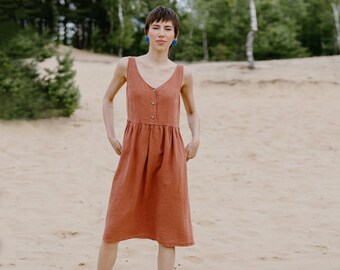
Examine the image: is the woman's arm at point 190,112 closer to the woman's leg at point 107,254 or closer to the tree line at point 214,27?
the woman's leg at point 107,254

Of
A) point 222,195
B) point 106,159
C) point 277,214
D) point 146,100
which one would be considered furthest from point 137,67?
point 106,159

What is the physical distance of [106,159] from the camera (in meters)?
7.62

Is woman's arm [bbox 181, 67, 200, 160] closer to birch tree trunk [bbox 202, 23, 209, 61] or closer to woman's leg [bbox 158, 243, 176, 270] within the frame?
woman's leg [bbox 158, 243, 176, 270]

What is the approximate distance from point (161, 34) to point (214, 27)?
91.5 ft

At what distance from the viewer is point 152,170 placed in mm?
2521

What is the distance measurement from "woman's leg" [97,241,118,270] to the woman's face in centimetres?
114

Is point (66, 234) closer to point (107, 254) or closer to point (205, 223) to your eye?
point (205, 223)

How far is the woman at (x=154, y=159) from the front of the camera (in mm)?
2506

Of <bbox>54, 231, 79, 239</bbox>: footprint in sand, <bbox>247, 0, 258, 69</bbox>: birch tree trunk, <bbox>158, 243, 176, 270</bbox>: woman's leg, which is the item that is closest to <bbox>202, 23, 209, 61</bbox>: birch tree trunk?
<bbox>247, 0, 258, 69</bbox>: birch tree trunk

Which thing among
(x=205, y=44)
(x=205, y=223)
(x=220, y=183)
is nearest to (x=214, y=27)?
(x=205, y=44)

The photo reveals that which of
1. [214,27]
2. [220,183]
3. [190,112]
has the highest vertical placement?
[214,27]

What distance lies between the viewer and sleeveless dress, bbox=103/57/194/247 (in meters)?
2.50

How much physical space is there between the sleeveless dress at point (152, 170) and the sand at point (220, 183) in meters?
1.08

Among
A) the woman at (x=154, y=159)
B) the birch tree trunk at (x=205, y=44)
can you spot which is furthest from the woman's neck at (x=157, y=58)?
the birch tree trunk at (x=205, y=44)
